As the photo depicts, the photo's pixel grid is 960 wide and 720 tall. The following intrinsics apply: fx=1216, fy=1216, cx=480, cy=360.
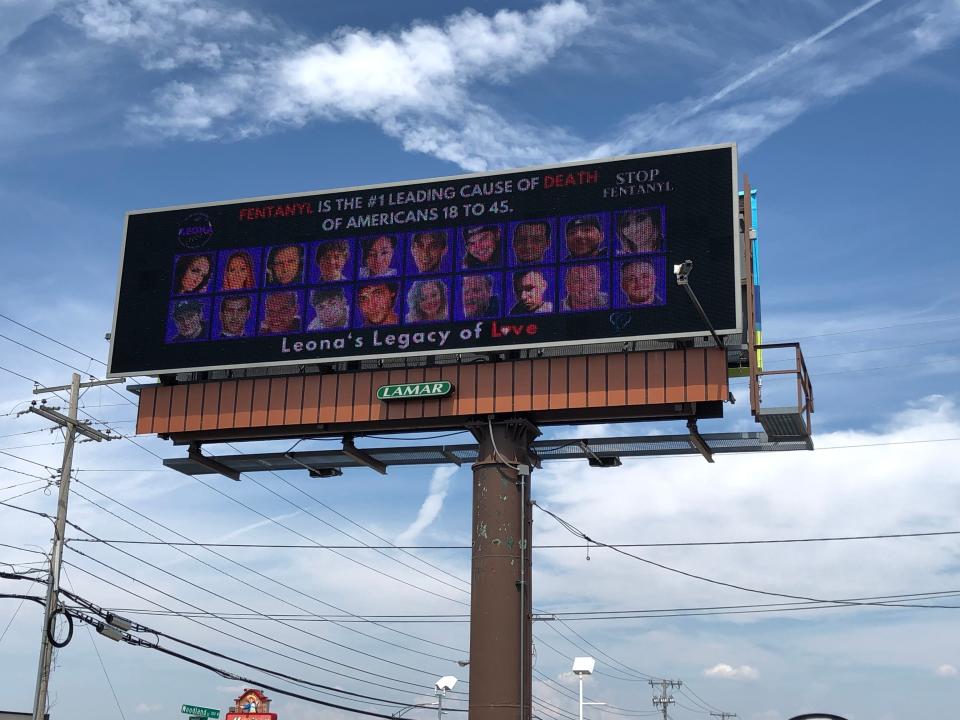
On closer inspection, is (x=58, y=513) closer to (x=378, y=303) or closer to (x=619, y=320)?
(x=378, y=303)

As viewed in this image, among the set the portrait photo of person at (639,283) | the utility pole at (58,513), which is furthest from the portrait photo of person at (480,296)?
the utility pole at (58,513)

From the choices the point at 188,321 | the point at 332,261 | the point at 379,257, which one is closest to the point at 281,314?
the point at 332,261

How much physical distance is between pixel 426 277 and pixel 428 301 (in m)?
0.56

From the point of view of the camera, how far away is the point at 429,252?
26578 mm

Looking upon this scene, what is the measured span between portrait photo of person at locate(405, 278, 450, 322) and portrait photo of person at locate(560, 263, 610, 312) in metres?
2.63

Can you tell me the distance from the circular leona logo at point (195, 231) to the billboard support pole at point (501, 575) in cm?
794

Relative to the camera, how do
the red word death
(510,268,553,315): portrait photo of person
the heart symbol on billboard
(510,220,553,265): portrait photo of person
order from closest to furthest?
the heart symbol on billboard, (510,268,553,315): portrait photo of person, (510,220,553,265): portrait photo of person, the red word death

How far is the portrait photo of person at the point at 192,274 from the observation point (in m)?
28.1

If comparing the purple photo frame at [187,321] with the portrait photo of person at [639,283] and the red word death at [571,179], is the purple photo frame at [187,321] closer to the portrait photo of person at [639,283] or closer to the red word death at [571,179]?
the red word death at [571,179]

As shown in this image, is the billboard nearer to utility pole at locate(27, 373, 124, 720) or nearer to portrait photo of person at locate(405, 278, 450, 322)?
portrait photo of person at locate(405, 278, 450, 322)

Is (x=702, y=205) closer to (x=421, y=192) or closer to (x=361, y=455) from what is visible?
(x=421, y=192)

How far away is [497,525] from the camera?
990 inches

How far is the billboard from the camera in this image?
24812 millimetres

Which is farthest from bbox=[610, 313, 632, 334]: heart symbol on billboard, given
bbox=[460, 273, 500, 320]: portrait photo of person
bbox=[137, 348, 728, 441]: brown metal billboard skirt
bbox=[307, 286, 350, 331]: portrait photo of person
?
bbox=[307, 286, 350, 331]: portrait photo of person
